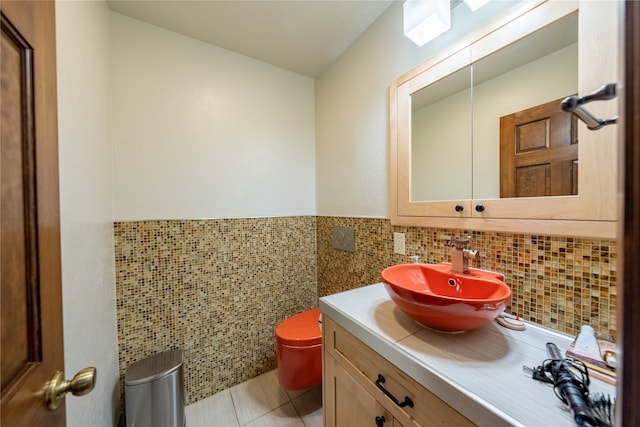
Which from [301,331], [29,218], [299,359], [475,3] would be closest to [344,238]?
[301,331]

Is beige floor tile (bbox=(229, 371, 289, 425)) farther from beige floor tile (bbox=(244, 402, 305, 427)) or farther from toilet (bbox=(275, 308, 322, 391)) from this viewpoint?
toilet (bbox=(275, 308, 322, 391))

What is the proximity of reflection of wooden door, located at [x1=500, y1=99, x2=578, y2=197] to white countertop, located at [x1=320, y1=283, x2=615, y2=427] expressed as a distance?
49cm

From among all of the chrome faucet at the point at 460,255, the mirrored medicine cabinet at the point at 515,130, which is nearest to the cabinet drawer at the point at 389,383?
the chrome faucet at the point at 460,255

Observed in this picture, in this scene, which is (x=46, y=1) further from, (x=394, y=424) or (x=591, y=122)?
(x=394, y=424)

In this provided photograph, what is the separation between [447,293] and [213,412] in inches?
63.7

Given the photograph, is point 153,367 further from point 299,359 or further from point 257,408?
point 299,359

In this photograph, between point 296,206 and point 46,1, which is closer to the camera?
point 46,1

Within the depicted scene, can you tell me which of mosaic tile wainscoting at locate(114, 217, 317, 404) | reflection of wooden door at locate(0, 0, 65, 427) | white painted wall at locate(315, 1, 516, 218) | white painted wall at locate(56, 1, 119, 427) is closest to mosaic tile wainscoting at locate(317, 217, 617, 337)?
white painted wall at locate(315, 1, 516, 218)

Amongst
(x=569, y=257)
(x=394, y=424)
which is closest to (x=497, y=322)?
(x=569, y=257)

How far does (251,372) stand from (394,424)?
1.39m

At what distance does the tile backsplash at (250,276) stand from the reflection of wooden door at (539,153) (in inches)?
7.0

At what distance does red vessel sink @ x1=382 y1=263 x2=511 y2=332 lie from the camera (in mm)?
636

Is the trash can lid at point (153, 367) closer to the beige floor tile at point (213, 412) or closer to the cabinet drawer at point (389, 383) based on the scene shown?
the beige floor tile at point (213, 412)

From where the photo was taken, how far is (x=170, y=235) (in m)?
1.44
